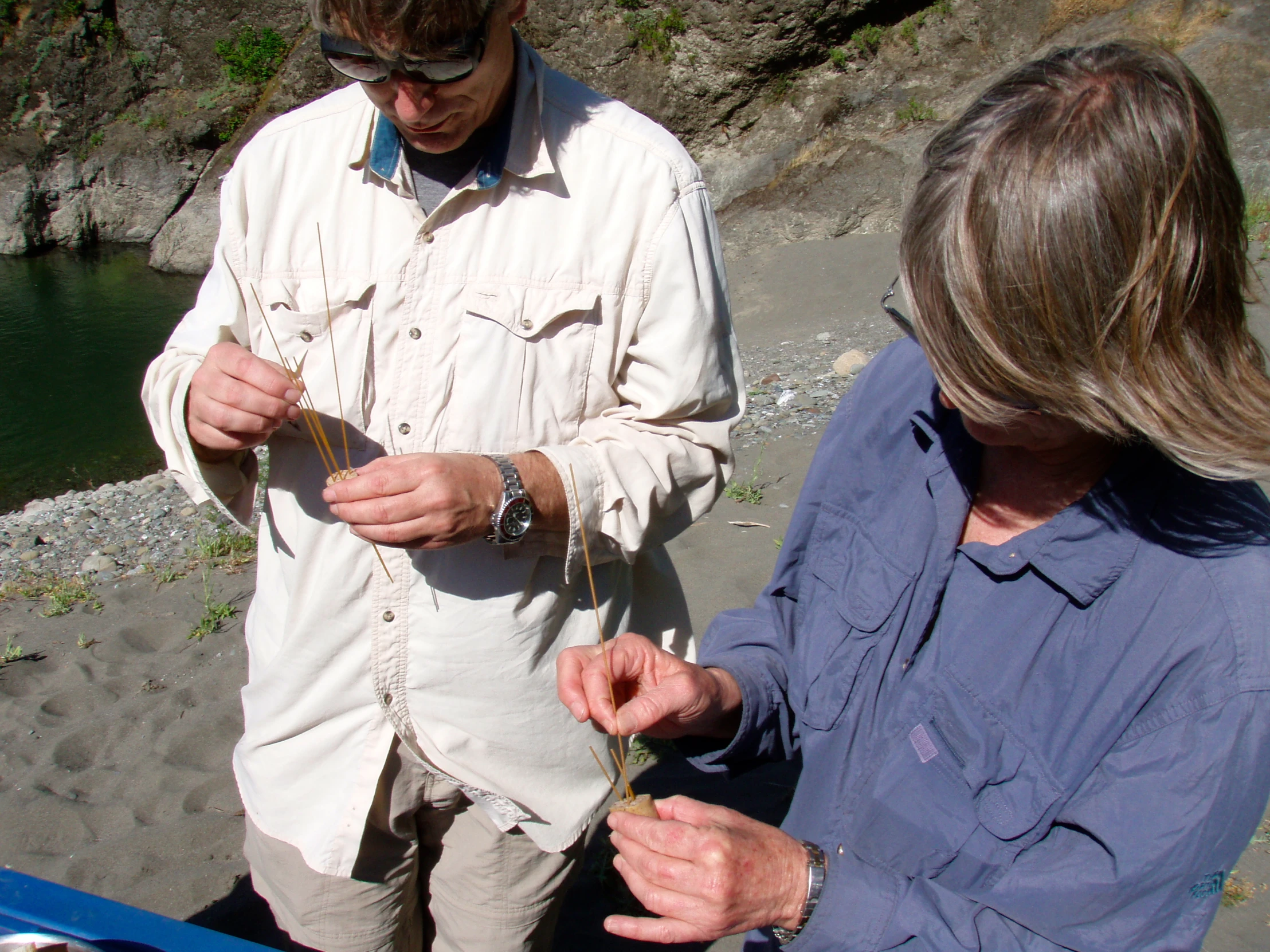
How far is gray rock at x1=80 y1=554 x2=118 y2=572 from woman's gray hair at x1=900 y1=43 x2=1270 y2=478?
16.8ft

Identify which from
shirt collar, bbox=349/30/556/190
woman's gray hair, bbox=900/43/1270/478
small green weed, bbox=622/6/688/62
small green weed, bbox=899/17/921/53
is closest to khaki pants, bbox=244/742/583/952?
shirt collar, bbox=349/30/556/190

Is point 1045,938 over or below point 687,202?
below

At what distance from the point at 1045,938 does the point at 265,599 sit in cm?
146

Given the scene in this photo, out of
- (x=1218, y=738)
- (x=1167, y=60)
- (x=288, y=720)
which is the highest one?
(x=1167, y=60)

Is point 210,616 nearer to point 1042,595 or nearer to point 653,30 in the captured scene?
point 1042,595

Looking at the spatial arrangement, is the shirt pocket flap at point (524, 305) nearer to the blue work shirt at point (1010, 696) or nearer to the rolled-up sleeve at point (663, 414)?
the rolled-up sleeve at point (663, 414)

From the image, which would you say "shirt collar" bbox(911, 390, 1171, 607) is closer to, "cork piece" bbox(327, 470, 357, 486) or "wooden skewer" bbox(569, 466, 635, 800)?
"wooden skewer" bbox(569, 466, 635, 800)

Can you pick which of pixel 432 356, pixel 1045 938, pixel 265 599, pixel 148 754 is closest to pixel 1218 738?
pixel 1045 938

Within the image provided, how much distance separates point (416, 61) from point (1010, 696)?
1334mm

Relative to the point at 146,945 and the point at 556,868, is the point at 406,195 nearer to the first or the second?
the point at 146,945

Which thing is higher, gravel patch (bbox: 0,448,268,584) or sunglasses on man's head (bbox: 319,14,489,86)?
sunglasses on man's head (bbox: 319,14,489,86)

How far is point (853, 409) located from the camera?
1.63 meters

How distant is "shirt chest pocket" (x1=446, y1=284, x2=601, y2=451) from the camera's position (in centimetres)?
170

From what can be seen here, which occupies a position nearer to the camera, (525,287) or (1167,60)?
(1167,60)
